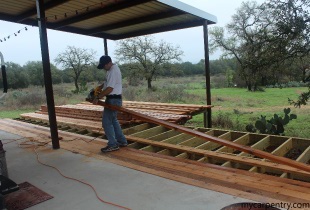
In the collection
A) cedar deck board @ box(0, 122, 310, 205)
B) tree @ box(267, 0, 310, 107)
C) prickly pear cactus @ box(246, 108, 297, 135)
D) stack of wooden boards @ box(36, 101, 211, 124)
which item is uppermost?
tree @ box(267, 0, 310, 107)

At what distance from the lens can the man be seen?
173 inches

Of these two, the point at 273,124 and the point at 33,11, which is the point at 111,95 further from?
the point at 273,124

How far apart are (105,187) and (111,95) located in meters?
1.69

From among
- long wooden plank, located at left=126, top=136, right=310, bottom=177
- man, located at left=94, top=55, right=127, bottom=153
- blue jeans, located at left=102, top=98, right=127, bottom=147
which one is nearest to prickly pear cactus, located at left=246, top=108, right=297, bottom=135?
long wooden plank, located at left=126, top=136, right=310, bottom=177

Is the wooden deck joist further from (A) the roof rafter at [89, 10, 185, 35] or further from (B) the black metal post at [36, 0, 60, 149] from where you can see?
(A) the roof rafter at [89, 10, 185, 35]

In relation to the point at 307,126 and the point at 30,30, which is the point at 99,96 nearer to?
the point at 30,30

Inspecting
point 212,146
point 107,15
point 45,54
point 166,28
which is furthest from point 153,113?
point 45,54

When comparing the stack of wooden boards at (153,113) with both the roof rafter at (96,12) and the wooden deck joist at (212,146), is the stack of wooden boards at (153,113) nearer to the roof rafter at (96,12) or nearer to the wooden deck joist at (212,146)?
the wooden deck joist at (212,146)

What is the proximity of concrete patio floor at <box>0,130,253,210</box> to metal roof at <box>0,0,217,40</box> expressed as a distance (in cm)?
343

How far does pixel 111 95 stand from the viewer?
4516 millimetres

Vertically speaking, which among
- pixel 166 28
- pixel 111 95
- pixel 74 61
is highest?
pixel 74 61

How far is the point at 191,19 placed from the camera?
24.6ft

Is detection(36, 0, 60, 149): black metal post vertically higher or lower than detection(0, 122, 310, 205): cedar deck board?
higher

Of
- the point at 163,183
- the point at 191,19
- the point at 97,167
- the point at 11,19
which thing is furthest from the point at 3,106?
the point at 163,183
